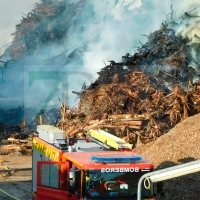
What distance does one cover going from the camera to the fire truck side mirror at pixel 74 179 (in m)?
11.9

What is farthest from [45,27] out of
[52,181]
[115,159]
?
[115,159]

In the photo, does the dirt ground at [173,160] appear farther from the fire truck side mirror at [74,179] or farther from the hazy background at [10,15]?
the hazy background at [10,15]

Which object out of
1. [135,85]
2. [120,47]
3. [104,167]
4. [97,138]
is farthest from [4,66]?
[104,167]

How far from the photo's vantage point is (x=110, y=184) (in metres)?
12.1

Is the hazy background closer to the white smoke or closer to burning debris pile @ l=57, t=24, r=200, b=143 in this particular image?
the white smoke

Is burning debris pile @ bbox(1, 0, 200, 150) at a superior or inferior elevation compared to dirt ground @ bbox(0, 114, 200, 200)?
superior

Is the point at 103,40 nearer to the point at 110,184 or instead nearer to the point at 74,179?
the point at 110,184

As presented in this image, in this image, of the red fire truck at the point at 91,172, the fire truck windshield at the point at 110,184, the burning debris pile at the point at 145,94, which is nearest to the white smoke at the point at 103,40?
the burning debris pile at the point at 145,94

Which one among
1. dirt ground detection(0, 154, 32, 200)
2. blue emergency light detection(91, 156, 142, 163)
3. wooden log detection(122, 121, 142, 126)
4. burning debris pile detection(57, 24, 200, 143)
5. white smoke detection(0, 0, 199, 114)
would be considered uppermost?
white smoke detection(0, 0, 199, 114)

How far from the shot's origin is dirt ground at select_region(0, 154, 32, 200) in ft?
62.6

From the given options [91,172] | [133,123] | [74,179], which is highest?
[133,123]

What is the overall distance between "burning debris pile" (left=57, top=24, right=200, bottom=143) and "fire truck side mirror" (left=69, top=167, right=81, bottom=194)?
11.1m

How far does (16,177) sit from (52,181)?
360 inches

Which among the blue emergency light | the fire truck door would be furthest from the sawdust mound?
the fire truck door
